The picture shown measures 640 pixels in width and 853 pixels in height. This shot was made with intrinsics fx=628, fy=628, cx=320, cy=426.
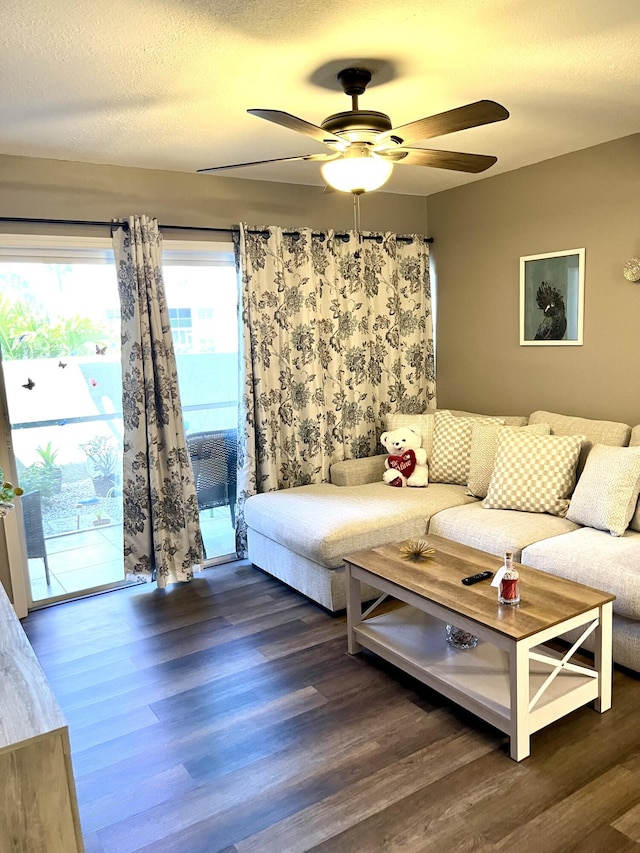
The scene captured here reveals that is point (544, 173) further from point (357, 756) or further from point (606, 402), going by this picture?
point (357, 756)

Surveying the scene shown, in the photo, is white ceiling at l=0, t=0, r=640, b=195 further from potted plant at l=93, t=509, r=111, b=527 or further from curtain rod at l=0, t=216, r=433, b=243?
potted plant at l=93, t=509, r=111, b=527

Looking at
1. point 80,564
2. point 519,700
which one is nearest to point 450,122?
point 519,700

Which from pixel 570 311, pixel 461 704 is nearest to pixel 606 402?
pixel 570 311

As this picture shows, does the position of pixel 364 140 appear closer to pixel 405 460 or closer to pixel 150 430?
pixel 150 430

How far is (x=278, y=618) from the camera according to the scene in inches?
133

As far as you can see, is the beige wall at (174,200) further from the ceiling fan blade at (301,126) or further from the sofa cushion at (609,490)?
the sofa cushion at (609,490)

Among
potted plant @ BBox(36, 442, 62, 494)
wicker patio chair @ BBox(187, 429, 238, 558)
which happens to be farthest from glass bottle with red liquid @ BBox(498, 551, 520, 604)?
potted plant @ BBox(36, 442, 62, 494)

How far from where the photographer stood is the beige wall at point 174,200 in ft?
11.0

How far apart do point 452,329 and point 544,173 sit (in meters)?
1.25

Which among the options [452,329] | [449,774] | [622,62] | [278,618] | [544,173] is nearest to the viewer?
[449,774]

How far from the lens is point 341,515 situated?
11.4ft

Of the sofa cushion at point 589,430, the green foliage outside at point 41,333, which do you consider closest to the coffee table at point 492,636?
the sofa cushion at point 589,430

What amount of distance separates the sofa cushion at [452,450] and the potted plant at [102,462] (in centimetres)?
204

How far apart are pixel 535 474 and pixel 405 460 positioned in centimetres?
95
